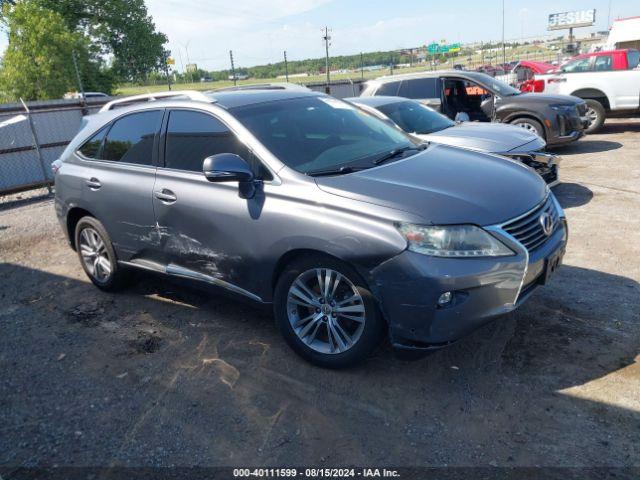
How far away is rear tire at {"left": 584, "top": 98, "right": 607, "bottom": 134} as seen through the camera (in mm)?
12311

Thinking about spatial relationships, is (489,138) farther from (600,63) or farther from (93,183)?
(600,63)

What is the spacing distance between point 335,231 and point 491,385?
134cm

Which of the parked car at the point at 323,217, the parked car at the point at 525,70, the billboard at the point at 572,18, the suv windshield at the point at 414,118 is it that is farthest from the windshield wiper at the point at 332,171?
the billboard at the point at 572,18

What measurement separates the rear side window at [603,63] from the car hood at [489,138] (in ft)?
22.8

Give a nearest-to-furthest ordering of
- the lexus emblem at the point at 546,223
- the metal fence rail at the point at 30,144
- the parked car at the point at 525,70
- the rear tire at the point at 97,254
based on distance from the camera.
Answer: the lexus emblem at the point at 546,223
the rear tire at the point at 97,254
the metal fence rail at the point at 30,144
the parked car at the point at 525,70

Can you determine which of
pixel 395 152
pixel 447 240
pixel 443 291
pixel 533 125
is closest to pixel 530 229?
pixel 447 240

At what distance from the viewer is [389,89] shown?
9992 millimetres

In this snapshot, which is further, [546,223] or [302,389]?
[546,223]

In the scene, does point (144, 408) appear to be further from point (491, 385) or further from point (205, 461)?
point (491, 385)

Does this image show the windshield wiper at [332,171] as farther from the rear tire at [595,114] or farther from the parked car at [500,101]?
the rear tire at [595,114]

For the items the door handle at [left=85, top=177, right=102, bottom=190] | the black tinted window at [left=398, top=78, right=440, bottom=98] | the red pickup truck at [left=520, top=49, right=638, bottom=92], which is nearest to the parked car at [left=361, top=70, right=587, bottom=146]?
the black tinted window at [left=398, top=78, right=440, bottom=98]

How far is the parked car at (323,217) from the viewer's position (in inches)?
118

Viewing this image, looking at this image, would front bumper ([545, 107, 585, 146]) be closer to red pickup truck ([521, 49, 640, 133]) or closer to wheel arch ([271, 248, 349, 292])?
red pickup truck ([521, 49, 640, 133])

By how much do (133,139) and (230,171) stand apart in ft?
5.29
